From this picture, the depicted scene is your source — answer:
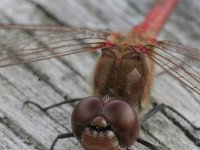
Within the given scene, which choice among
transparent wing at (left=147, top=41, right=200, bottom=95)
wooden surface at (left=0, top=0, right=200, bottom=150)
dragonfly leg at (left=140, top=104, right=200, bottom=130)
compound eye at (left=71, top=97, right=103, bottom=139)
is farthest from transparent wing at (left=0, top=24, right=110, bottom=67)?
compound eye at (left=71, top=97, right=103, bottom=139)

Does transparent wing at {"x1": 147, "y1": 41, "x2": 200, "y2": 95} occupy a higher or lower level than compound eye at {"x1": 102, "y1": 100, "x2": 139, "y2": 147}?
higher

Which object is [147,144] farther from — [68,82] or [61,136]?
[68,82]

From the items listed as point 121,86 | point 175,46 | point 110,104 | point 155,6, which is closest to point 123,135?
point 110,104

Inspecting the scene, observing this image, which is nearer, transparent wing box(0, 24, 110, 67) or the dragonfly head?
the dragonfly head

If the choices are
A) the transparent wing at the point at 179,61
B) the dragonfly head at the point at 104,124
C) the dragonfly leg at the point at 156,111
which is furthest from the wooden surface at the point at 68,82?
the dragonfly head at the point at 104,124

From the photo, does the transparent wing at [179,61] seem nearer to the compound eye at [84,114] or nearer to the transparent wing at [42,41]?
the transparent wing at [42,41]

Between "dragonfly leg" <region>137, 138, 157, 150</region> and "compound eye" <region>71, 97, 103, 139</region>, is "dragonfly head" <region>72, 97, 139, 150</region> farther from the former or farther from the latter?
"dragonfly leg" <region>137, 138, 157, 150</region>

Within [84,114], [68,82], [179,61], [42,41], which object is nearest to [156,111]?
[179,61]
